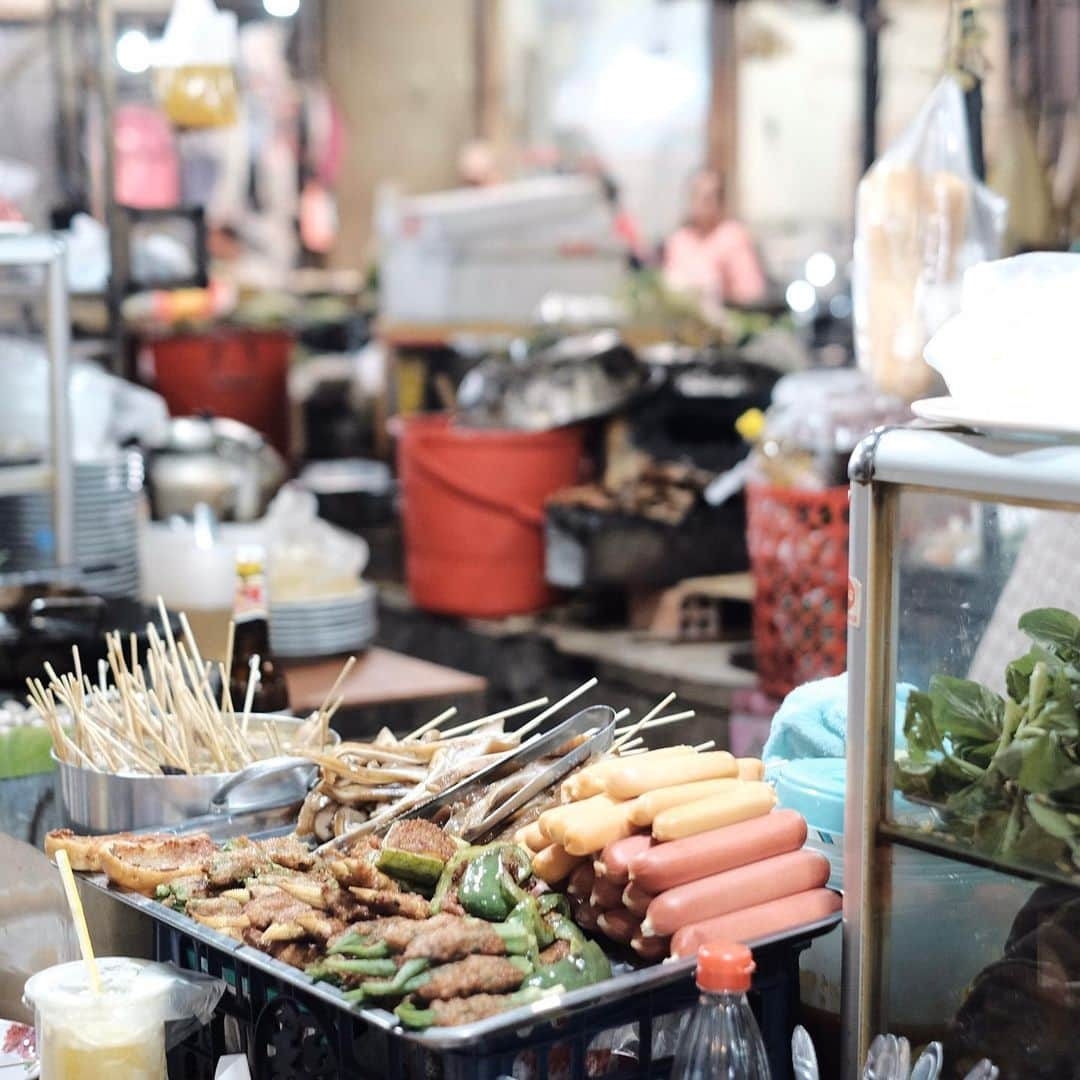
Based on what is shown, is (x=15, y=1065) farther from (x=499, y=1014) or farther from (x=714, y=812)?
(x=714, y=812)

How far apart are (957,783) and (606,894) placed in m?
0.40

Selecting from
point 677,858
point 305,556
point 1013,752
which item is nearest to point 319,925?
point 677,858

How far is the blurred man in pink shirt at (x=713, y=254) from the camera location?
36.5ft

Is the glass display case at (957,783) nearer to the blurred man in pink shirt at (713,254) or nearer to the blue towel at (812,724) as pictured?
the blue towel at (812,724)

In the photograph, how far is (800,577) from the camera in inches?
211

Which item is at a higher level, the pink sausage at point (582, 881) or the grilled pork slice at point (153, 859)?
the pink sausage at point (582, 881)

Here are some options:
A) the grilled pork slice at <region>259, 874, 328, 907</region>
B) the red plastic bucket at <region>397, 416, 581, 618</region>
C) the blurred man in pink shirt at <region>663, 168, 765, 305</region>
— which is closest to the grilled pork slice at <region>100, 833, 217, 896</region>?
the grilled pork slice at <region>259, 874, 328, 907</region>

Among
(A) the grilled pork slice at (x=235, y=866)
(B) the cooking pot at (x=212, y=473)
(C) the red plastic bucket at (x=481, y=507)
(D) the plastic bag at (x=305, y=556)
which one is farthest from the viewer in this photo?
(C) the red plastic bucket at (x=481, y=507)

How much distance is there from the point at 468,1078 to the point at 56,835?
2.55 ft

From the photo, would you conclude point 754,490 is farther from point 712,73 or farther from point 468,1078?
point 712,73

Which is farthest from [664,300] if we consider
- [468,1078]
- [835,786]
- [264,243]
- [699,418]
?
[468,1078]

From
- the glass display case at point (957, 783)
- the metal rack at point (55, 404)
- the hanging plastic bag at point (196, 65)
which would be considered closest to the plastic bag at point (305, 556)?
the metal rack at point (55, 404)

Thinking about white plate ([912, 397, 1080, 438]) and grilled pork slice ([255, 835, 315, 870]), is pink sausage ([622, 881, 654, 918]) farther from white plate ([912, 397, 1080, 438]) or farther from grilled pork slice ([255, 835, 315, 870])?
white plate ([912, 397, 1080, 438])

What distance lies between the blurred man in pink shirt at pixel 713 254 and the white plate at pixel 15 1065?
368 inches
